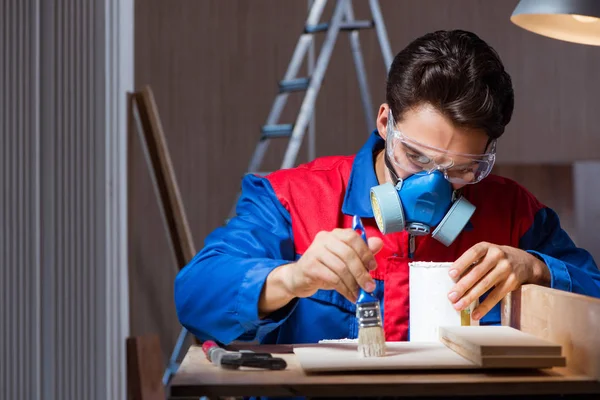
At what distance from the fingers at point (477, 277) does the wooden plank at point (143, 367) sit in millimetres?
510

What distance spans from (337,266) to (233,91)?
121 inches

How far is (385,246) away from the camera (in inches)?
64.6

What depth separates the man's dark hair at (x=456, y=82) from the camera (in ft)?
4.81

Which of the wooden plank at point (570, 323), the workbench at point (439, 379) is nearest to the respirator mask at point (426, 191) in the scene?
the wooden plank at point (570, 323)

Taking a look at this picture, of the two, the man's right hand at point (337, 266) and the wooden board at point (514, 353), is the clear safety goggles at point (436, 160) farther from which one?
the wooden board at point (514, 353)

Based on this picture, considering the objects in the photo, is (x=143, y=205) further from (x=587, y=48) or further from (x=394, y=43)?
(x=587, y=48)

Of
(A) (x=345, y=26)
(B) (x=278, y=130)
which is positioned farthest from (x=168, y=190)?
(A) (x=345, y=26)

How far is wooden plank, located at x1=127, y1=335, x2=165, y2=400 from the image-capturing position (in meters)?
0.98

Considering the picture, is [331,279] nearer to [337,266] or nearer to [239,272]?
[337,266]
